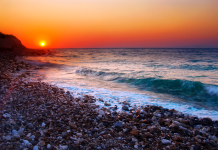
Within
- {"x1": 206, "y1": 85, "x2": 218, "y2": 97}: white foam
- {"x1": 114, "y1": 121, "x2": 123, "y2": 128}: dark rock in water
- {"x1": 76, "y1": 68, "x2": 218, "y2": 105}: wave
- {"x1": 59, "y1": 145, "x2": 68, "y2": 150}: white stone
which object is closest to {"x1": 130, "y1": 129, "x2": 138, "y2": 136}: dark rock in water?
{"x1": 114, "y1": 121, "x2": 123, "y2": 128}: dark rock in water

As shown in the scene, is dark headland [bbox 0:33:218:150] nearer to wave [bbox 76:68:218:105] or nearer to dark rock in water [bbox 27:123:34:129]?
dark rock in water [bbox 27:123:34:129]

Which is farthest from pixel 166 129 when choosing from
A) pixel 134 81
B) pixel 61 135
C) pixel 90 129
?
pixel 134 81

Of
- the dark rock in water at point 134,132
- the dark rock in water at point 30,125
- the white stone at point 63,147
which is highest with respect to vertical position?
the dark rock in water at point 30,125

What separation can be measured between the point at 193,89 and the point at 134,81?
4203 mm

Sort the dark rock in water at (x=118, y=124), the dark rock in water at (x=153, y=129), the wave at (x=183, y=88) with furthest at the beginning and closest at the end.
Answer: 1. the wave at (x=183, y=88)
2. the dark rock in water at (x=118, y=124)
3. the dark rock in water at (x=153, y=129)

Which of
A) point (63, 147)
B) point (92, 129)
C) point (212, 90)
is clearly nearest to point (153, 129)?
point (92, 129)

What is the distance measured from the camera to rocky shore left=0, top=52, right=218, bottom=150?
3.20 meters

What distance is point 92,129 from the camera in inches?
153

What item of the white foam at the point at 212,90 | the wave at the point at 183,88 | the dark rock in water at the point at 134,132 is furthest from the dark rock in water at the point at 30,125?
the white foam at the point at 212,90

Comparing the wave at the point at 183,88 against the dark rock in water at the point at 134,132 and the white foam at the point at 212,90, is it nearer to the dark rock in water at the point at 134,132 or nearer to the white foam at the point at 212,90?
the white foam at the point at 212,90

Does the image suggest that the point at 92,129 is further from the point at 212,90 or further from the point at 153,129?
the point at 212,90

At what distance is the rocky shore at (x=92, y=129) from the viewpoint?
320 cm

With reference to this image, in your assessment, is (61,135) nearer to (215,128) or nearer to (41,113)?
(41,113)

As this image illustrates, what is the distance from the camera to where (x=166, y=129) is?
159 inches
